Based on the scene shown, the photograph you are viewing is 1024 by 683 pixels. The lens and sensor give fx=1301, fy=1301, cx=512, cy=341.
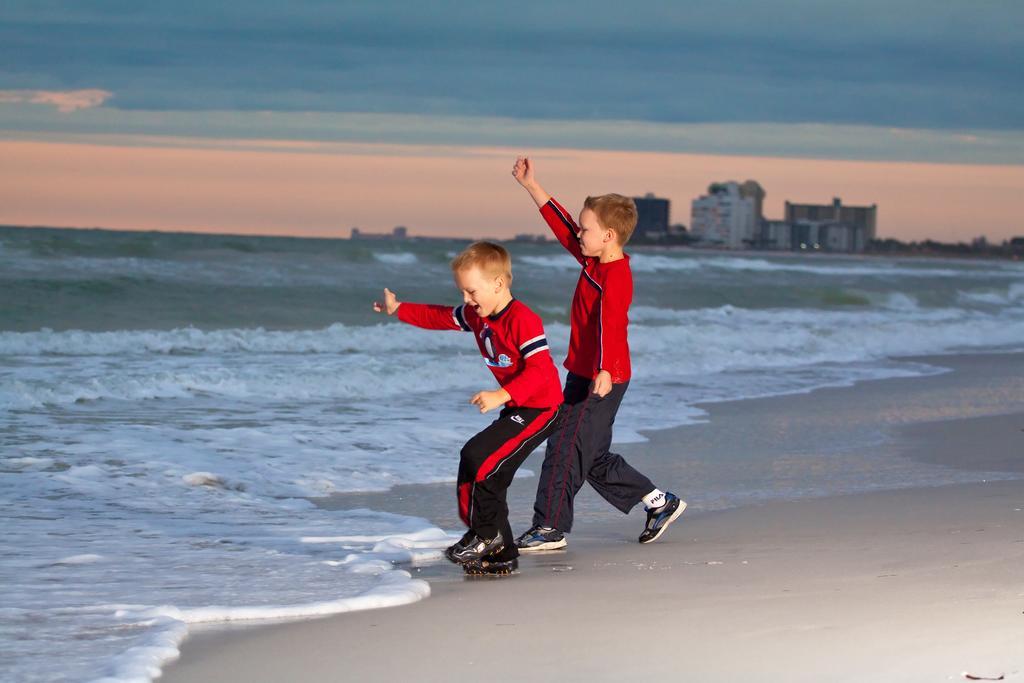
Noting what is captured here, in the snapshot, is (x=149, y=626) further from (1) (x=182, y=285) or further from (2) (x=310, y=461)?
(1) (x=182, y=285)

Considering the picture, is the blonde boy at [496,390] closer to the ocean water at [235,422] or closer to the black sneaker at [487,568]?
the black sneaker at [487,568]

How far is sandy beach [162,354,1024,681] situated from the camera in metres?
3.48

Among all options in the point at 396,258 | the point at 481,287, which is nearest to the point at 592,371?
the point at 481,287

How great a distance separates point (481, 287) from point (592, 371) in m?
0.94

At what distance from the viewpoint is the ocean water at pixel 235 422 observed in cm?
447

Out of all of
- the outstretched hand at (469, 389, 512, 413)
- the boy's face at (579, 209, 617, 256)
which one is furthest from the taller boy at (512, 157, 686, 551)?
the outstretched hand at (469, 389, 512, 413)

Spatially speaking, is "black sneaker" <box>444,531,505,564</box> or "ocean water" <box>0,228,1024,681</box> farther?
"black sneaker" <box>444,531,505,564</box>

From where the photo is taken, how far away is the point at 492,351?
4930mm

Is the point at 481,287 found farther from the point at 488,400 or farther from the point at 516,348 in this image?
the point at 488,400

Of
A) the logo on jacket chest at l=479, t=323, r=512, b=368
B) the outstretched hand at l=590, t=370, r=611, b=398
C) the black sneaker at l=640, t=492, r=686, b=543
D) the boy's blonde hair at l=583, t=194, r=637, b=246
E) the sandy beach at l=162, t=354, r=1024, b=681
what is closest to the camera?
the sandy beach at l=162, t=354, r=1024, b=681

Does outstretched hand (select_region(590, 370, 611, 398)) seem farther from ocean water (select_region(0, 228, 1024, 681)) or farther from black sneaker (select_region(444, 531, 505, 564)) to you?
ocean water (select_region(0, 228, 1024, 681))

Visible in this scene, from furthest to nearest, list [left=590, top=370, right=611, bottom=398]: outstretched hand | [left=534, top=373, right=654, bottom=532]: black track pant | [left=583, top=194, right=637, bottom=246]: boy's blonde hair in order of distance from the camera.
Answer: [left=534, top=373, right=654, bottom=532]: black track pant < [left=583, top=194, right=637, bottom=246]: boy's blonde hair < [left=590, top=370, right=611, bottom=398]: outstretched hand

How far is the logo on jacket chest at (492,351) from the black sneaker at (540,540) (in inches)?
34.4

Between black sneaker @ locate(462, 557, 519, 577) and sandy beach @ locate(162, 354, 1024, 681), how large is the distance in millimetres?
56
